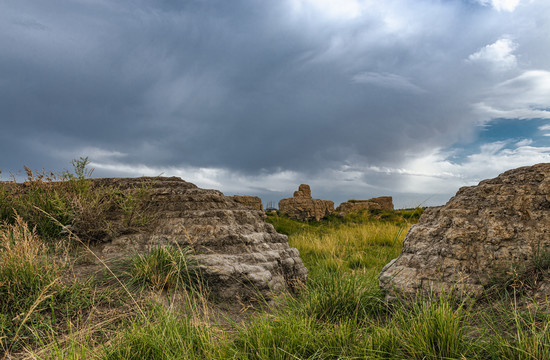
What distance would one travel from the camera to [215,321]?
133 inches

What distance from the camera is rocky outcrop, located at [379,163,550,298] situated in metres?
3.39

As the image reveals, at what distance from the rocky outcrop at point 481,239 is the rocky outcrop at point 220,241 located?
1680 millimetres

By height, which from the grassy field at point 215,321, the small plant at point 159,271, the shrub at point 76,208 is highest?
the shrub at point 76,208

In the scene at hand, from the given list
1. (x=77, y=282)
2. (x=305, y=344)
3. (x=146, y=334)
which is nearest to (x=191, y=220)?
(x=77, y=282)

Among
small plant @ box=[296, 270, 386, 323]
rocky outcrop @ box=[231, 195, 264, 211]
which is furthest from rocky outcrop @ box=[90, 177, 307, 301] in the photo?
rocky outcrop @ box=[231, 195, 264, 211]

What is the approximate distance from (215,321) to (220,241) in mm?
1560

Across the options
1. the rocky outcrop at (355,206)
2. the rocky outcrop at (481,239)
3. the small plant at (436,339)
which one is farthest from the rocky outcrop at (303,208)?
the small plant at (436,339)

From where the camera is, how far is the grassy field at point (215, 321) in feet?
7.95

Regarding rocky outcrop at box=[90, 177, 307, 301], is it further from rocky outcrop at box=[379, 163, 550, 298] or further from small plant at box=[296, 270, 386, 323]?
rocky outcrop at box=[379, 163, 550, 298]

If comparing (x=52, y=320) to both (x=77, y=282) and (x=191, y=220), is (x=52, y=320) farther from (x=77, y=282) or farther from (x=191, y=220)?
(x=191, y=220)

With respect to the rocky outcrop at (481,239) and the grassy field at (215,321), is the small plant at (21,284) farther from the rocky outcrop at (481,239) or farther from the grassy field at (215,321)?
the rocky outcrop at (481,239)

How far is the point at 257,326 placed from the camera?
2.83 metres

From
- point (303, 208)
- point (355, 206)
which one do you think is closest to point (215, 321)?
point (303, 208)

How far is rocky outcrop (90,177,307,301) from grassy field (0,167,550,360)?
0.88 feet
